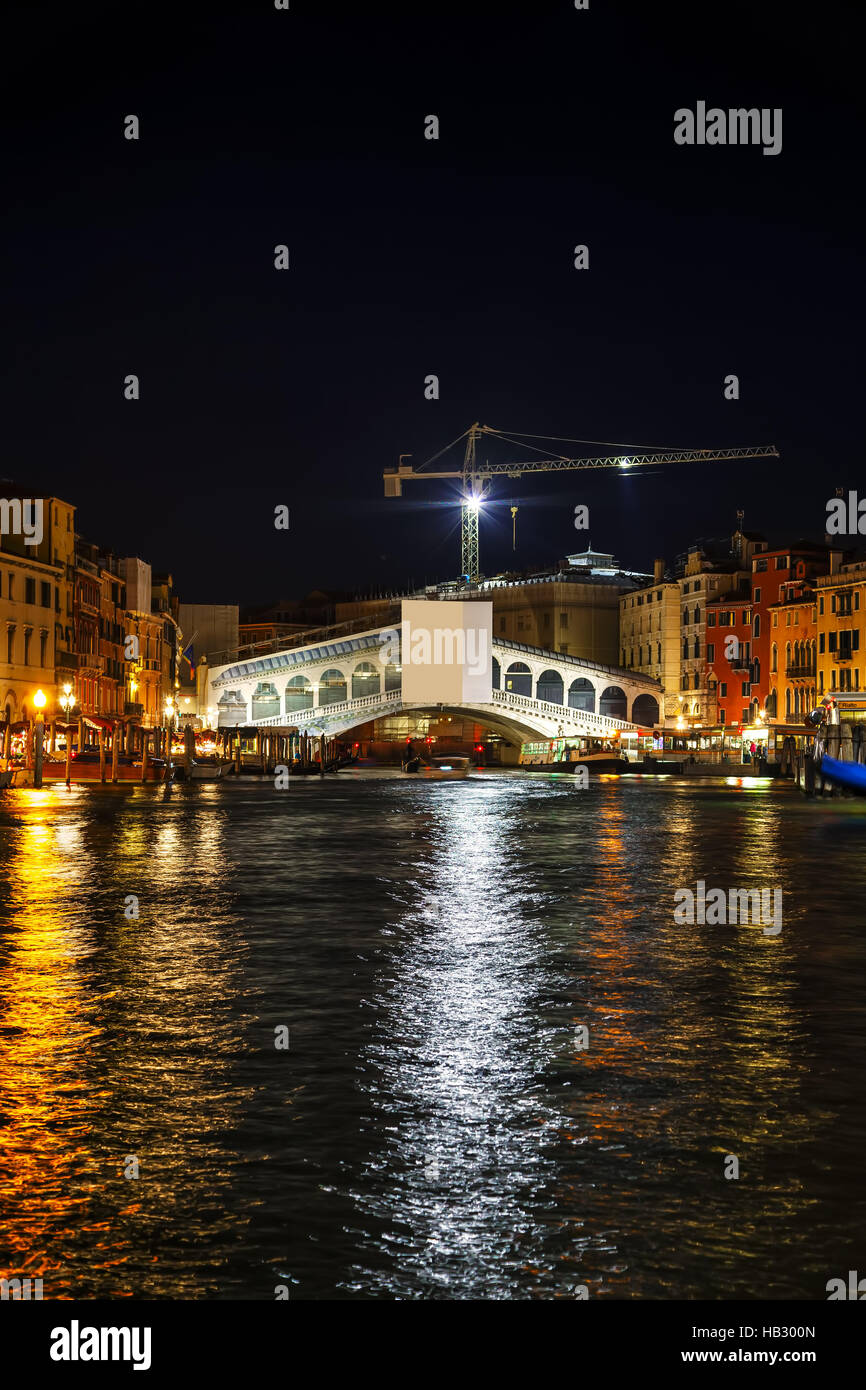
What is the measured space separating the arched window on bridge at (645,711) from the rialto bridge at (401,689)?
7cm

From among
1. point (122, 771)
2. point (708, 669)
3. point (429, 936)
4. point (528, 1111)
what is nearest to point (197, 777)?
point (122, 771)

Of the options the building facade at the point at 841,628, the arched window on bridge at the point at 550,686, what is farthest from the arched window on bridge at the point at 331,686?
the building facade at the point at 841,628

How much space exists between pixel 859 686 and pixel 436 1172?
68.6 meters

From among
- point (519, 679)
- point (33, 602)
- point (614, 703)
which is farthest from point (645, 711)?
point (33, 602)

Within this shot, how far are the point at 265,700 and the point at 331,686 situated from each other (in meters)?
4.55

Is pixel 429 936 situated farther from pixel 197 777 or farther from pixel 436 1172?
pixel 197 777

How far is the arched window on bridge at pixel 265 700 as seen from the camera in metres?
94.4

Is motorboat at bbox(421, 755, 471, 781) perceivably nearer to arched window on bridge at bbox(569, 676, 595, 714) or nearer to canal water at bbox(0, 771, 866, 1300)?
arched window on bridge at bbox(569, 676, 595, 714)

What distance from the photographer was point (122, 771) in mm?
53469

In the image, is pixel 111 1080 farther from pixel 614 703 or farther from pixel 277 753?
pixel 614 703

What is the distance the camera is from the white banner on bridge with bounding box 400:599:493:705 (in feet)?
273

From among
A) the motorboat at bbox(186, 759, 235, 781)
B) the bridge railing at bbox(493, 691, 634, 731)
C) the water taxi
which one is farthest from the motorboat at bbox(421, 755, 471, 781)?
the motorboat at bbox(186, 759, 235, 781)

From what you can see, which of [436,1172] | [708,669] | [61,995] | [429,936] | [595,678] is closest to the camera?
[436,1172]

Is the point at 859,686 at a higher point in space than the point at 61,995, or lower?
higher
